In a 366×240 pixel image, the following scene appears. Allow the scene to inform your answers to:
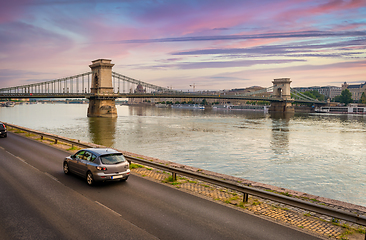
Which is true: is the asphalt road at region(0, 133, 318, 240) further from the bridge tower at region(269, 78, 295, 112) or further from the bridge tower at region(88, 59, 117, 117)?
the bridge tower at region(269, 78, 295, 112)

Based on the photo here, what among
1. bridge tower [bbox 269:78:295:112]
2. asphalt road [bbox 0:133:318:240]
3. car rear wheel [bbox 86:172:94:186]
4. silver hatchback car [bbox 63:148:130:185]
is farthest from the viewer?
bridge tower [bbox 269:78:295:112]

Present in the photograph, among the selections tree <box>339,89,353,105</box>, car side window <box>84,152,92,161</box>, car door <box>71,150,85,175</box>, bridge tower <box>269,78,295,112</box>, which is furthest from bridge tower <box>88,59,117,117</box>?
tree <box>339,89,353,105</box>

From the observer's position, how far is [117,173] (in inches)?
449

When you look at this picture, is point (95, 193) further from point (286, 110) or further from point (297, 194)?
point (286, 110)

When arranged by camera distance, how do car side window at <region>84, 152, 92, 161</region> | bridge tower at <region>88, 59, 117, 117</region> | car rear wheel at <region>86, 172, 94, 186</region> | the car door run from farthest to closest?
bridge tower at <region>88, 59, 117, 117</region> → the car door → car side window at <region>84, 152, 92, 161</region> → car rear wheel at <region>86, 172, 94, 186</region>

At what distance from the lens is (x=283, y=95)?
152 meters

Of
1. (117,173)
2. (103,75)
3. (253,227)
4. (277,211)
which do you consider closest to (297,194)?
(277,211)

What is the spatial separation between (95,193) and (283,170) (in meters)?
15.5

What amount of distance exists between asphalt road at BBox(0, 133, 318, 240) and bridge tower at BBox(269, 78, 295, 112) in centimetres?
14891

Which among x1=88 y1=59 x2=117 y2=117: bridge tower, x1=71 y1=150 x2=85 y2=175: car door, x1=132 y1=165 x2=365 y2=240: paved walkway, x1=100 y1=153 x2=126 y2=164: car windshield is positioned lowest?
x1=132 y1=165 x2=365 y2=240: paved walkway

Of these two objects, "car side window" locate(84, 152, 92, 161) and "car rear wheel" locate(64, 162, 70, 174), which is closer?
"car side window" locate(84, 152, 92, 161)

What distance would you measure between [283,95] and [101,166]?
15468cm

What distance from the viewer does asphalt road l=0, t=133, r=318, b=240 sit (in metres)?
7.33

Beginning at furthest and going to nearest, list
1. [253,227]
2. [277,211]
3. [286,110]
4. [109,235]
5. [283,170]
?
1. [286,110]
2. [283,170]
3. [277,211]
4. [253,227]
5. [109,235]
